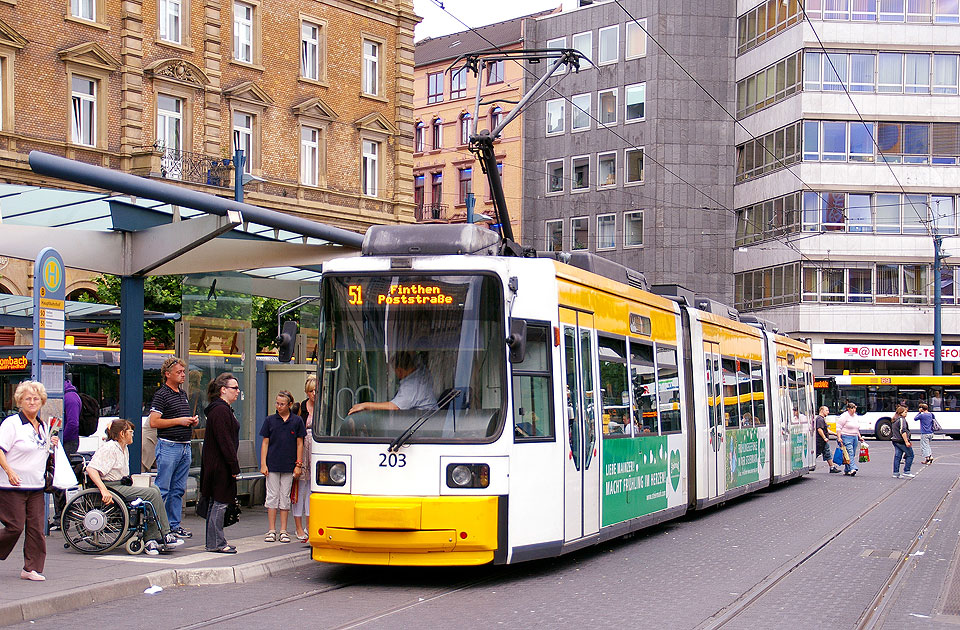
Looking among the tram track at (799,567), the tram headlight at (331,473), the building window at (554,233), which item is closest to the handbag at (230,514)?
the tram headlight at (331,473)

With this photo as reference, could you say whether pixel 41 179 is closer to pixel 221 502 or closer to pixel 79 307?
pixel 79 307

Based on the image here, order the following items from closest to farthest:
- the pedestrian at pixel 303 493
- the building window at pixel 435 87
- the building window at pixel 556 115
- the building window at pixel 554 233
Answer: the pedestrian at pixel 303 493, the building window at pixel 556 115, the building window at pixel 554 233, the building window at pixel 435 87

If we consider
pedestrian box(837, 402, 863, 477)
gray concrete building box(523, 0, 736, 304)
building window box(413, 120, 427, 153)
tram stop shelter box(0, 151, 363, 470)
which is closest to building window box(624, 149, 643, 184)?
gray concrete building box(523, 0, 736, 304)

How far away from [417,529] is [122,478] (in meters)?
3.26

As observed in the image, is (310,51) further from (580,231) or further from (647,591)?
(647,591)

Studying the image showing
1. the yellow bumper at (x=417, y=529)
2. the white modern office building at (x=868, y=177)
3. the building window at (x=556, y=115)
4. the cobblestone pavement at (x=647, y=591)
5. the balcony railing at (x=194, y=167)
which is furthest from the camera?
the building window at (x=556, y=115)

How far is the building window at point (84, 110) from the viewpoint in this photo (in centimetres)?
3469

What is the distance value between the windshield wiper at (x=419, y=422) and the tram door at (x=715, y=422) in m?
7.44

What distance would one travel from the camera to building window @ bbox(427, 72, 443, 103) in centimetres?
7106

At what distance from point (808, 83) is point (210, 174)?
2754cm

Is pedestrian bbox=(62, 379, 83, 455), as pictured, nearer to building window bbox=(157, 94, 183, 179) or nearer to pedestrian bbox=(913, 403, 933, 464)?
building window bbox=(157, 94, 183, 179)

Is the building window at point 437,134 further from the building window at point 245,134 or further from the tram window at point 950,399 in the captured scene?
the building window at point 245,134

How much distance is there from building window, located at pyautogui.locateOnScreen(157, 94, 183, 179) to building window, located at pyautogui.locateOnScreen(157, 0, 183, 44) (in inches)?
71.5

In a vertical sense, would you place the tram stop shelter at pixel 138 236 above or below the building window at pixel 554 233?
below
